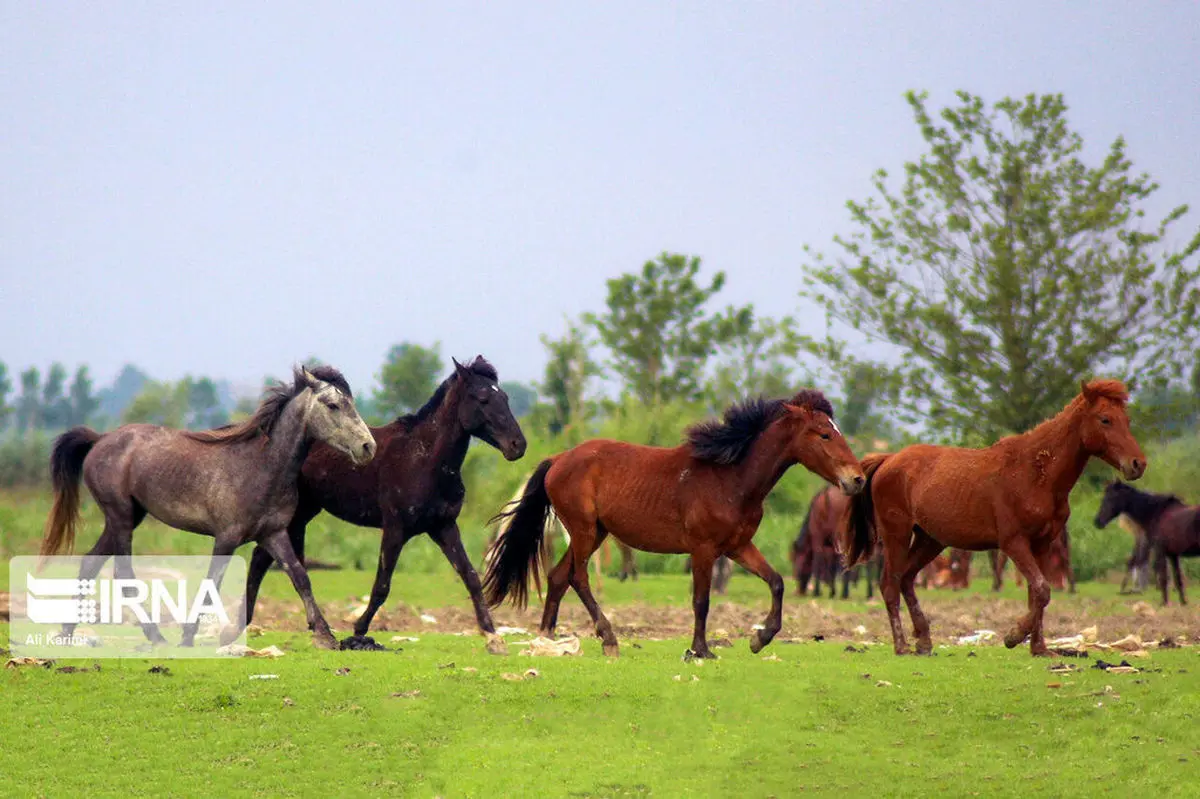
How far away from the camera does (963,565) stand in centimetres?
3169

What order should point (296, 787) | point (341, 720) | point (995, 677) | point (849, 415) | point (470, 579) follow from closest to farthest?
point (296, 787) < point (341, 720) < point (995, 677) < point (470, 579) < point (849, 415)

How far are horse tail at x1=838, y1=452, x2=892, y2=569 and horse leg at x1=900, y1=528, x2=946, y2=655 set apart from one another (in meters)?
0.65

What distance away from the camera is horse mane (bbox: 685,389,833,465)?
47.2 ft

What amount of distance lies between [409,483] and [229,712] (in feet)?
12.8

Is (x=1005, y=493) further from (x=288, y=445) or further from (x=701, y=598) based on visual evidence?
(x=288, y=445)

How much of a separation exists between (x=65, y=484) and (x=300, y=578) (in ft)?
11.0

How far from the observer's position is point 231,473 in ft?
48.1

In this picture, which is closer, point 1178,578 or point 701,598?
point 701,598

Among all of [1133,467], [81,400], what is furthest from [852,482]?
[81,400]

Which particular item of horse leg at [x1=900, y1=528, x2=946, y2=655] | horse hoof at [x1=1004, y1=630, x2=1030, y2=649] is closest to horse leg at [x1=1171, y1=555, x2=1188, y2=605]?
horse leg at [x1=900, y1=528, x2=946, y2=655]

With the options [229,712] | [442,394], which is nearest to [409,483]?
[442,394]

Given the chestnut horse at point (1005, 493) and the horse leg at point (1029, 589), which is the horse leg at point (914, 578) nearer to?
the chestnut horse at point (1005, 493)

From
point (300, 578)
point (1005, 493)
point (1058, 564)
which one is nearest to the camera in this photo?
point (300, 578)

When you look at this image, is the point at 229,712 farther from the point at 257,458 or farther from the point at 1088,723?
the point at 1088,723
